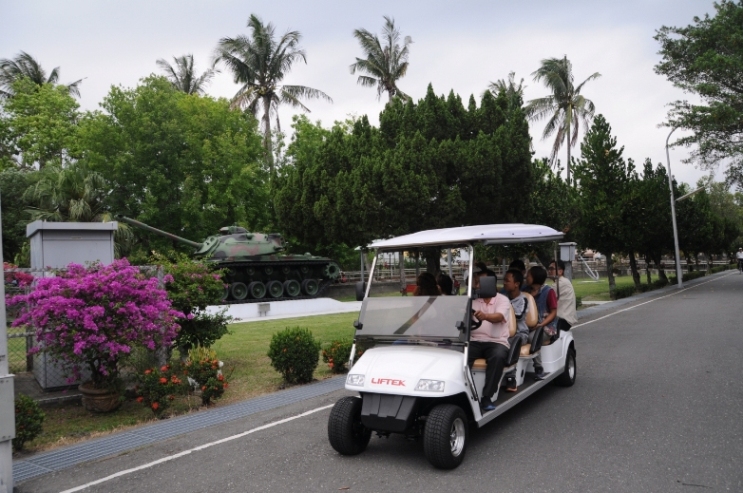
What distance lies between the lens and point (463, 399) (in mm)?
5520

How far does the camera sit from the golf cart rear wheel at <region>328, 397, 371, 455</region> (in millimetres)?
5430

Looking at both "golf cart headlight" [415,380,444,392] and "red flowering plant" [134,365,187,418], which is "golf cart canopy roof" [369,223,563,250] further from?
"red flowering plant" [134,365,187,418]

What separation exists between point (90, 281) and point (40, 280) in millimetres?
629

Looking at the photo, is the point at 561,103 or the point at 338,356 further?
the point at 561,103

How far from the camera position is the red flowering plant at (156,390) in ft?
24.8

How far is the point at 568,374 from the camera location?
8195 millimetres

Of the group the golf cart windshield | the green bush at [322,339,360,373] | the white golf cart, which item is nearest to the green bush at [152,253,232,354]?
the green bush at [322,339,360,373]

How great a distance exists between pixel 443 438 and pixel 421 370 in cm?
61

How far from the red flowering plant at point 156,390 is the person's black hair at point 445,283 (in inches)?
146

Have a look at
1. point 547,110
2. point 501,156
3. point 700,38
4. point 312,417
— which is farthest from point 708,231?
point 312,417

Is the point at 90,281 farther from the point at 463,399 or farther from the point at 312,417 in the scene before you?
the point at 463,399

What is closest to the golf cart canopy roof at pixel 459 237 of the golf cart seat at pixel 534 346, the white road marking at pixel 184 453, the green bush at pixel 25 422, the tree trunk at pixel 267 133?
the golf cart seat at pixel 534 346

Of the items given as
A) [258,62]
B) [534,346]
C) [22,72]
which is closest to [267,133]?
[258,62]

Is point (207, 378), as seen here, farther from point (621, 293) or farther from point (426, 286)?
point (621, 293)
